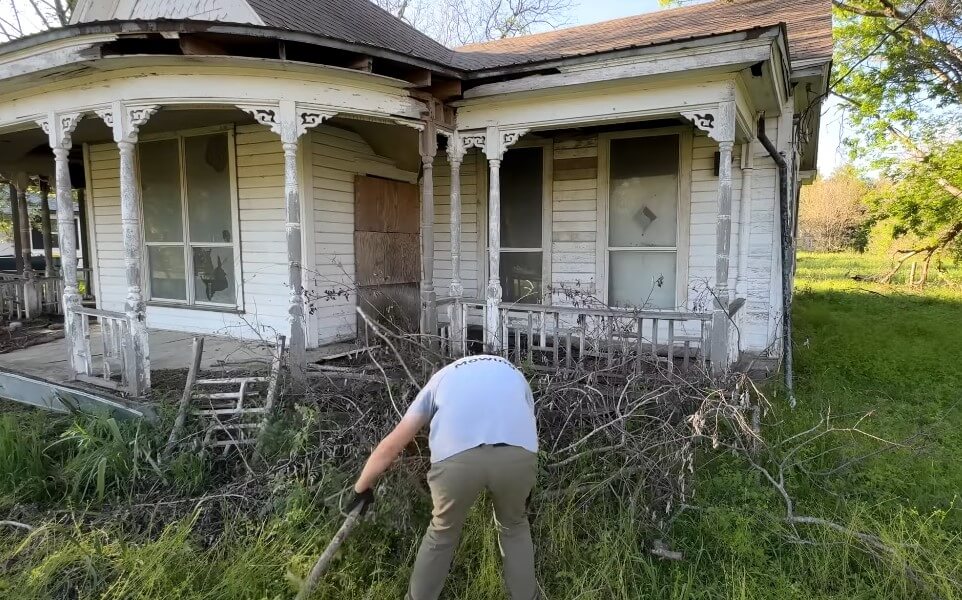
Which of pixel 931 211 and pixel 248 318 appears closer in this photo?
pixel 248 318

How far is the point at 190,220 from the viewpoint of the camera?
7.46 meters

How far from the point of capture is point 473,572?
3.32m

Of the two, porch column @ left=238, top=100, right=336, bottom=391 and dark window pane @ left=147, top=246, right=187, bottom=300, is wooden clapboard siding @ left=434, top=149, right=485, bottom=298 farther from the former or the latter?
dark window pane @ left=147, top=246, right=187, bottom=300

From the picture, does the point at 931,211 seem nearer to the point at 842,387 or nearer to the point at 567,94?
the point at 842,387

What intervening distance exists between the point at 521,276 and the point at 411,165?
2228mm

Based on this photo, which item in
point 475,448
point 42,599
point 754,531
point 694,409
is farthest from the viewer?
point 694,409

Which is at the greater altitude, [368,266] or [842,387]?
[368,266]

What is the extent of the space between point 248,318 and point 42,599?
4355 millimetres

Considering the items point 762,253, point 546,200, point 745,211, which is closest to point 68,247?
point 546,200

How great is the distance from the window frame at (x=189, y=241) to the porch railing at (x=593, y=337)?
2.70m

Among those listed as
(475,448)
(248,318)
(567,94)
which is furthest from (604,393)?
(248,318)

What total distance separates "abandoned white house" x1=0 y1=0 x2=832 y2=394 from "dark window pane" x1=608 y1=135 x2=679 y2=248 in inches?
1.0

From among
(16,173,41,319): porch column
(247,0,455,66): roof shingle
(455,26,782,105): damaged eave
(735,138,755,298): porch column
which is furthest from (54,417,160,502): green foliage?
(735,138,755,298): porch column

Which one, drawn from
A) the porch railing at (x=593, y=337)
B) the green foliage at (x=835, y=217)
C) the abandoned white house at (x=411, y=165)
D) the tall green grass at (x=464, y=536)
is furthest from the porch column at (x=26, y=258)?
the green foliage at (x=835, y=217)
